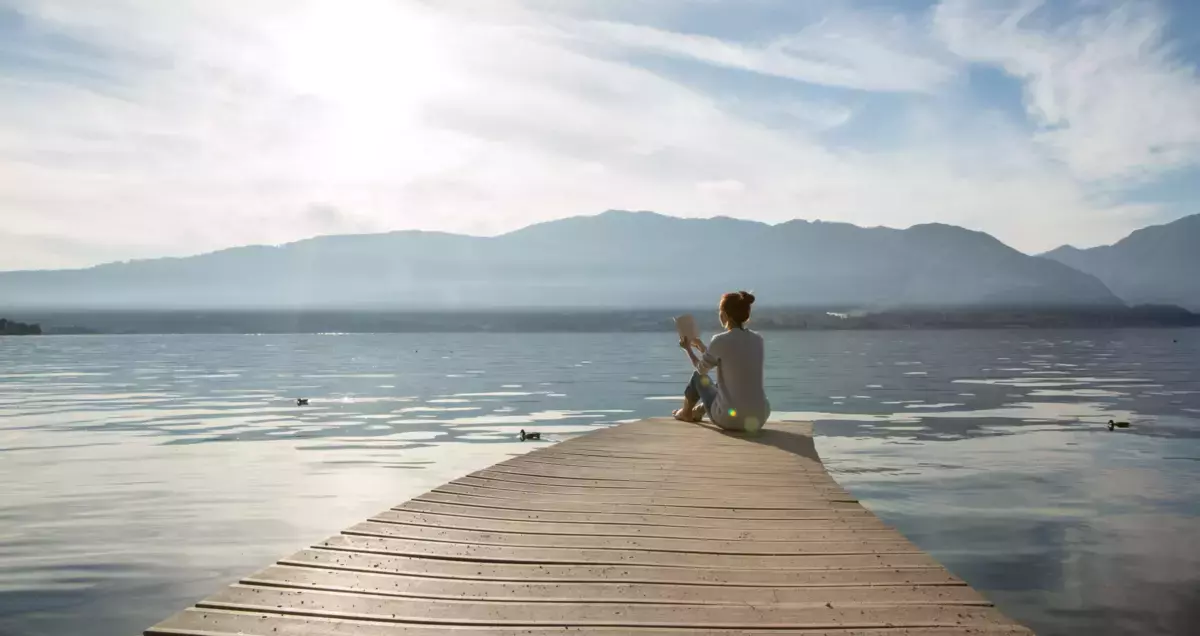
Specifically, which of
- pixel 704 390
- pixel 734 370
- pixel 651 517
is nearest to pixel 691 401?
pixel 704 390

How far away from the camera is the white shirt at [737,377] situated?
11297 millimetres

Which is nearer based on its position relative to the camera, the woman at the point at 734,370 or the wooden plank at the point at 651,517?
the wooden plank at the point at 651,517

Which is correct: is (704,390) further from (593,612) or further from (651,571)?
(593,612)

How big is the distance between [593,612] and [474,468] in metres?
11.1

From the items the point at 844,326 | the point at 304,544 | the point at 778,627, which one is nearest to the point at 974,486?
the point at 304,544

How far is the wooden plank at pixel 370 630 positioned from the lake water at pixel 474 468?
13.3 feet

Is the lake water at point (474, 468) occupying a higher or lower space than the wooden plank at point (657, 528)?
lower

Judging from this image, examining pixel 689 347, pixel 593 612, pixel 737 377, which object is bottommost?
pixel 593 612

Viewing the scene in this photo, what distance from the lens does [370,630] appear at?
4.77 meters

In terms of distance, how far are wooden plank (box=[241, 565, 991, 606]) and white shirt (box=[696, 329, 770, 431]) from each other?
5847 mm

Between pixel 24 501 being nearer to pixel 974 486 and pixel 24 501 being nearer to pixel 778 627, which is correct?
pixel 778 627

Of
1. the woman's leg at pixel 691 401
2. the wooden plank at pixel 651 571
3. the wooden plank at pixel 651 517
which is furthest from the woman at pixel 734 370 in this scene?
the wooden plank at pixel 651 571

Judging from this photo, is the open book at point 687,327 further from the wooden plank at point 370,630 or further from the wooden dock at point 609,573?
the wooden plank at point 370,630

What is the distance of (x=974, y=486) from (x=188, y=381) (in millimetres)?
34764
